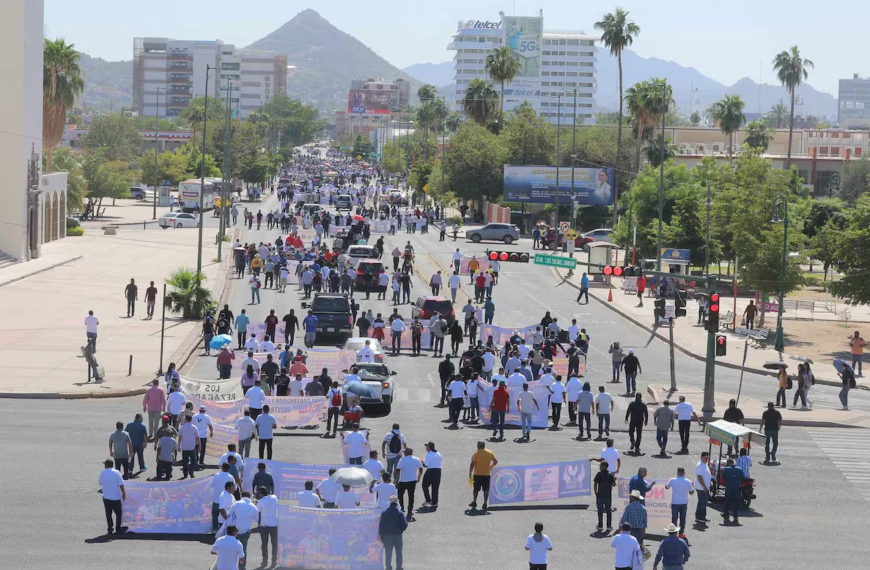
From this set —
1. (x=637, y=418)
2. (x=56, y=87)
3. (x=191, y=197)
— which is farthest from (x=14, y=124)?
(x=637, y=418)

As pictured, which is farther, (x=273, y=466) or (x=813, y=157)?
(x=813, y=157)

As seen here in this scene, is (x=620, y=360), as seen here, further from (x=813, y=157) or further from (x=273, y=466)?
(x=813, y=157)

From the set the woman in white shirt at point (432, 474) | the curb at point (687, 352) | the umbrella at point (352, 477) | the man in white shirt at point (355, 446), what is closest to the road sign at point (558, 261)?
the curb at point (687, 352)

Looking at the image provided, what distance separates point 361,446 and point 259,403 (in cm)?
439

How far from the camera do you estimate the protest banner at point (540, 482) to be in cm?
2019

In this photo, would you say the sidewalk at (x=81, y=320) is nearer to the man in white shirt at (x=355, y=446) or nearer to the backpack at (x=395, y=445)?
the man in white shirt at (x=355, y=446)

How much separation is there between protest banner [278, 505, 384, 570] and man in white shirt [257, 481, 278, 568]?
79 millimetres

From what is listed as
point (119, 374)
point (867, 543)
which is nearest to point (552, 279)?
point (119, 374)

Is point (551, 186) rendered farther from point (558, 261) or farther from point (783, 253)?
point (783, 253)

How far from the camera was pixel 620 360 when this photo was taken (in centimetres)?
3419

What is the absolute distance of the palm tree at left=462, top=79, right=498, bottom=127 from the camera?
4808 inches

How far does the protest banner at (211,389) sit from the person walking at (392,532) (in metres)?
9.78

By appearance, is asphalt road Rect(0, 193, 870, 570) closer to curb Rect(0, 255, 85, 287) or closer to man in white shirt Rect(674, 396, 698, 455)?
man in white shirt Rect(674, 396, 698, 455)

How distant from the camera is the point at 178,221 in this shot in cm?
8962
